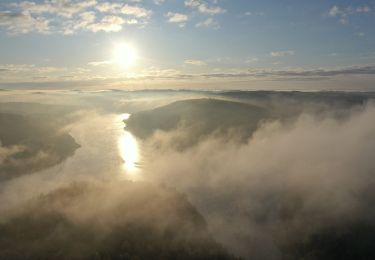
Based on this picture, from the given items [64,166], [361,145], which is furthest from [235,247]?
[361,145]

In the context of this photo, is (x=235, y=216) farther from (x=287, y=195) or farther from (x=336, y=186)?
(x=336, y=186)

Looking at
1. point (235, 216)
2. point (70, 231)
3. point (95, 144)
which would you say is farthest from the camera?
point (95, 144)

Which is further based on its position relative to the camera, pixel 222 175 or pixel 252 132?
pixel 252 132

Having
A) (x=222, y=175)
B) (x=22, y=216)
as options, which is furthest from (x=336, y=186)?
(x=22, y=216)

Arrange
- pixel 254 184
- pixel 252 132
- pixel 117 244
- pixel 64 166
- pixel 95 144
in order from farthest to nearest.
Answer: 1. pixel 252 132
2. pixel 95 144
3. pixel 64 166
4. pixel 254 184
5. pixel 117 244

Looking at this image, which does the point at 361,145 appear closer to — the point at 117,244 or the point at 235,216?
the point at 235,216

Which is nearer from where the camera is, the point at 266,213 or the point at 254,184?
the point at 266,213
